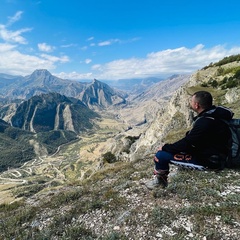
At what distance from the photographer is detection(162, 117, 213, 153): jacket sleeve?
10.4 meters

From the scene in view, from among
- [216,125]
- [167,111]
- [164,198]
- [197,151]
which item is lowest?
[167,111]

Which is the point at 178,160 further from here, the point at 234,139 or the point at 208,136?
the point at 234,139

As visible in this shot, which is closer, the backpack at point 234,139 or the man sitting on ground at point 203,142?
the man sitting on ground at point 203,142

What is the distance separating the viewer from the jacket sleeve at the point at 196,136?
409 inches

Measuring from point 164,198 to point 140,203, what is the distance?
1.25 meters

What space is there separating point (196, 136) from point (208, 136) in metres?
0.54

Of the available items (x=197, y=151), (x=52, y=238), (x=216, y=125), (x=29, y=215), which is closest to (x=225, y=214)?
(x=197, y=151)

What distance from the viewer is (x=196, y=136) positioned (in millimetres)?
10516

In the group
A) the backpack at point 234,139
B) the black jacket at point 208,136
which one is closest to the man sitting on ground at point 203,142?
the black jacket at point 208,136

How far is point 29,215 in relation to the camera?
13.2 meters

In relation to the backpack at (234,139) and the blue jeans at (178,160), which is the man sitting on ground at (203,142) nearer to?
the blue jeans at (178,160)

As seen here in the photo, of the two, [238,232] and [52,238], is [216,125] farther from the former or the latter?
A: [52,238]

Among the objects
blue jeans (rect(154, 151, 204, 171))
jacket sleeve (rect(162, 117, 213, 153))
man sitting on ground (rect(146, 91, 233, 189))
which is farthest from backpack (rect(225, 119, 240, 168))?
blue jeans (rect(154, 151, 204, 171))

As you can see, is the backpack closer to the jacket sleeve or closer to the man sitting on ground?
the man sitting on ground
